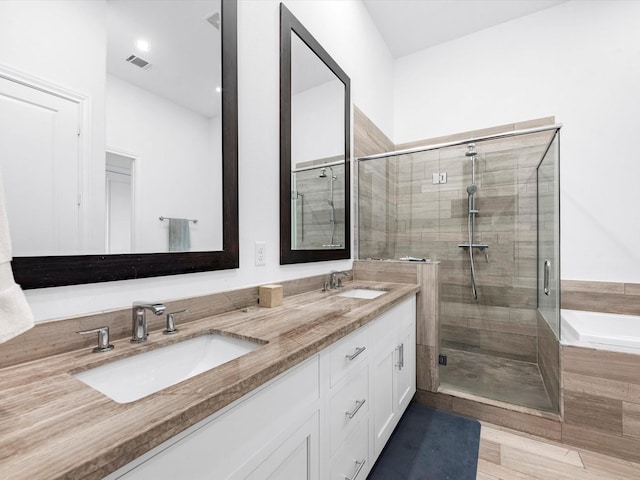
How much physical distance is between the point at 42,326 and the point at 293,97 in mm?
1461

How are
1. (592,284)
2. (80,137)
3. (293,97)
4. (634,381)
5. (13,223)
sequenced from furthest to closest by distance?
(592,284)
(293,97)
(634,381)
(80,137)
(13,223)

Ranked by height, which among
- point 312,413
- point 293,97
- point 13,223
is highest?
point 293,97

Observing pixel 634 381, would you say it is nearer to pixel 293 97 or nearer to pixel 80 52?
pixel 293 97

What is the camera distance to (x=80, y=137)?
87 cm

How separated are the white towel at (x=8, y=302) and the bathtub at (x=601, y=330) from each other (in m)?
2.25

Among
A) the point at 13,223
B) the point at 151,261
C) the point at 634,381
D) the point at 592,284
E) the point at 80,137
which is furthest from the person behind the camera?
the point at 592,284

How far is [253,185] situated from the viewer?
143cm

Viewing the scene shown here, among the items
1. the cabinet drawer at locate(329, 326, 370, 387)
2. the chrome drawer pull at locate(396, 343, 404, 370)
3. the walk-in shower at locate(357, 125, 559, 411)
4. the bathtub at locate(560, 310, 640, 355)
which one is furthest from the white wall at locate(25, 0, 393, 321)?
the bathtub at locate(560, 310, 640, 355)

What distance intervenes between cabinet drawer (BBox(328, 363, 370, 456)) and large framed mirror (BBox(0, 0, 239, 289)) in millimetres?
657

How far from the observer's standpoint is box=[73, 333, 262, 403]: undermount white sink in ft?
2.49

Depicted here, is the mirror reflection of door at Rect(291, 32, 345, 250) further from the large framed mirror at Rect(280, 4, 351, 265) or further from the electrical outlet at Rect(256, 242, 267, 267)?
the electrical outlet at Rect(256, 242, 267, 267)

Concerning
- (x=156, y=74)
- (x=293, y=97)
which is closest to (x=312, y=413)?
(x=156, y=74)

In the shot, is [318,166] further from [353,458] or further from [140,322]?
[353,458]

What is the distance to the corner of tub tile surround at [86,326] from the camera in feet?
2.39
